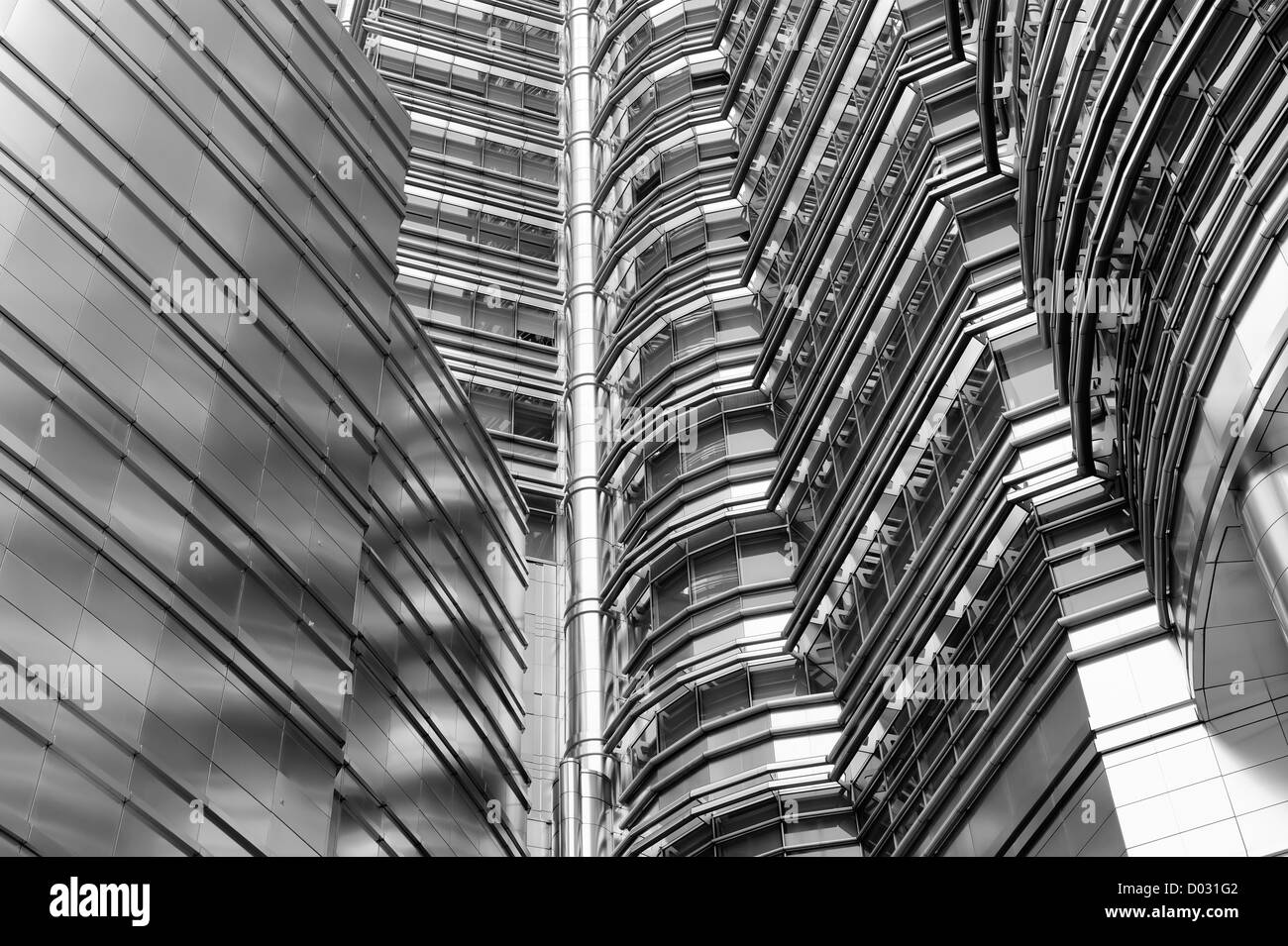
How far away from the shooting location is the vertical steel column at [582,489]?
138ft

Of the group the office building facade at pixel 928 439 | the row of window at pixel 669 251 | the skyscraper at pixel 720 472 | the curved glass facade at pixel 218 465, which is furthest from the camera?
the row of window at pixel 669 251

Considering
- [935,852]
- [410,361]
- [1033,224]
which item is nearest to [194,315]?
[410,361]

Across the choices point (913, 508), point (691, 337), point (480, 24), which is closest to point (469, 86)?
point (480, 24)

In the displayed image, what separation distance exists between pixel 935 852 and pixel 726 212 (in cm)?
2429

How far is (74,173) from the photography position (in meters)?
22.5

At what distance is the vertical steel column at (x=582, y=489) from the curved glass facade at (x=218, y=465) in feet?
24.3

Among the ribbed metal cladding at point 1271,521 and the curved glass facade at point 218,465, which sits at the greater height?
the curved glass facade at point 218,465

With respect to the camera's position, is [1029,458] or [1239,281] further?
[1029,458]

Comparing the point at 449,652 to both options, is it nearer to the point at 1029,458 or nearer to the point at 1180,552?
the point at 1029,458

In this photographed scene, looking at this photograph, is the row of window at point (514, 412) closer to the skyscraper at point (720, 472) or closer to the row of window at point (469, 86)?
the skyscraper at point (720, 472)

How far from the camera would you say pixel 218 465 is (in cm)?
2344

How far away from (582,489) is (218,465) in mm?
25342

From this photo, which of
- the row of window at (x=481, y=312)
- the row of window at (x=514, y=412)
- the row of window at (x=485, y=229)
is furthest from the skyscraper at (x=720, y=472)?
the row of window at (x=485, y=229)
